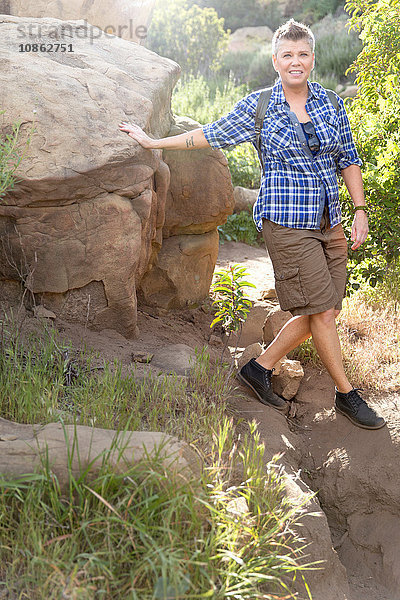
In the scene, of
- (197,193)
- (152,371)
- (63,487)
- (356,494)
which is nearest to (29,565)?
(63,487)

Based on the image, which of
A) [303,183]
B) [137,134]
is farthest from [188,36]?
[303,183]

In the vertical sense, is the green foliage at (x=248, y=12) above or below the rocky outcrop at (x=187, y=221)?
above

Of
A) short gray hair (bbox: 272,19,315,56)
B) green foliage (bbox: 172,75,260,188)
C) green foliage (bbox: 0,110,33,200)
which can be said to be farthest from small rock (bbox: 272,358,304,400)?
green foliage (bbox: 172,75,260,188)

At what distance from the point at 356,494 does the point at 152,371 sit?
140 cm

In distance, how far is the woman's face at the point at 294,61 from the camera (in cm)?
345

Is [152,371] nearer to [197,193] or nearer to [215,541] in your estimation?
[215,541]

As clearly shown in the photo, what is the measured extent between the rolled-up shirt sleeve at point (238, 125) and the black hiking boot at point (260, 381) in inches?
54.6

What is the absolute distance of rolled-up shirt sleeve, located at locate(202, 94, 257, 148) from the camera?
359cm

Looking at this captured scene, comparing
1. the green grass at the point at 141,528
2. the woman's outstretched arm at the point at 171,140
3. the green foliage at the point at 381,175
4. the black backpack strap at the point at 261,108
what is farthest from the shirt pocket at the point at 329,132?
the green grass at the point at 141,528

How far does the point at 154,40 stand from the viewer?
52.8 feet

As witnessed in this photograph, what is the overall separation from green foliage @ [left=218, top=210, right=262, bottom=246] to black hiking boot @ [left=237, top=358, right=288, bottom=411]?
12.8ft

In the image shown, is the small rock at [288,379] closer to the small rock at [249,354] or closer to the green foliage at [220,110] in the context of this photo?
the small rock at [249,354]

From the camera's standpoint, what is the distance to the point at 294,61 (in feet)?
11.3

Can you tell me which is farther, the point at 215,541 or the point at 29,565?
the point at 215,541
